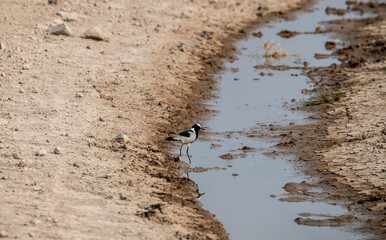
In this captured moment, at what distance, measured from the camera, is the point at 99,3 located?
17844mm

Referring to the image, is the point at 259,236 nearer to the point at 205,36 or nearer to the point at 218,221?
the point at 218,221

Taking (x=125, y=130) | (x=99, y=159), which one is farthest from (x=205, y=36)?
(x=99, y=159)

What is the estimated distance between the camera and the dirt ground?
936cm

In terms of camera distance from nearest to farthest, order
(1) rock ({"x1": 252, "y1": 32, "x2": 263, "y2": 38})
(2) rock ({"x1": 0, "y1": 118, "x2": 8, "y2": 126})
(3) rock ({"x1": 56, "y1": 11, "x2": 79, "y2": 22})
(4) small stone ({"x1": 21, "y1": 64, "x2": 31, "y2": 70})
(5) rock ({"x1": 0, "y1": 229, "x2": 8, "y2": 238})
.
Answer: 1. (5) rock ({"x1": 0, "y1": 229, "x2": 8, "y2": 238})
2. (2) rock ({"x1": 0, "y1": 118, "x2": 8, "y2": 126})
3. (4) small stone ({"x1": 21, "y1": 64, "x2": 31, "y2": 70})
4. (3) rock ({"x1": 56, "y1": 11, "x2": 79, "y2": 22})
5. (1) rock ({"x1": 252, "y1": 32, "x2": 263, "y2": 38})

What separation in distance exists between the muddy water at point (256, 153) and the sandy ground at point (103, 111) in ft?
1.34

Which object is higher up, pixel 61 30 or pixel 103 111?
pixel 61 30

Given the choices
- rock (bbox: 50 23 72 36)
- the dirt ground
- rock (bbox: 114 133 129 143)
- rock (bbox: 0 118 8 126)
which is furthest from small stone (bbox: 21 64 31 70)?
the dirt ground

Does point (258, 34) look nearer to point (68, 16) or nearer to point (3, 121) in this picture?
point (68, 16)

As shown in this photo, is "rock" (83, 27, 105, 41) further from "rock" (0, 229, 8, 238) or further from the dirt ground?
"rock" (0, 229, 8, 238)

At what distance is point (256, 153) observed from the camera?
1112cm

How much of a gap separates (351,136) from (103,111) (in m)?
4.13

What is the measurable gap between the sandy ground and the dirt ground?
75.0 inches

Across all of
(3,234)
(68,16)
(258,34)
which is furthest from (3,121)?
(258,34)

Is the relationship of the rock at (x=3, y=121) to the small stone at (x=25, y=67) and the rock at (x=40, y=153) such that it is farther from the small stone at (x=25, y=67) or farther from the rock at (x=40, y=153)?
the small stone at (x=25, y=67)
